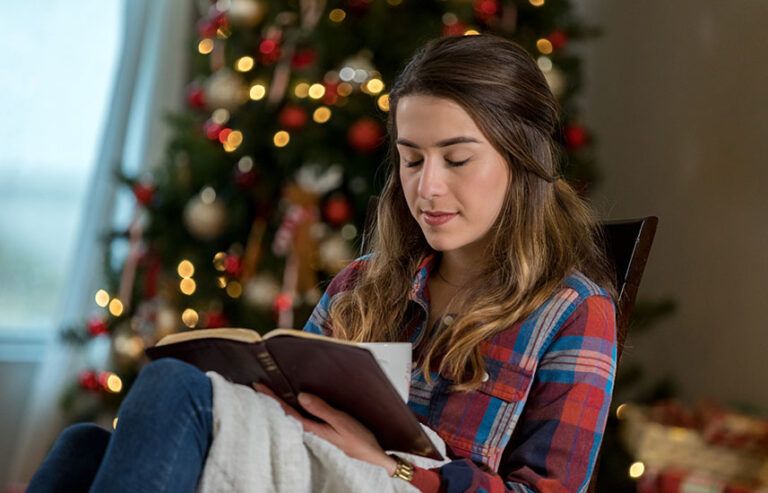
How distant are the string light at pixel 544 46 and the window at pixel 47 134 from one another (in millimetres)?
1440

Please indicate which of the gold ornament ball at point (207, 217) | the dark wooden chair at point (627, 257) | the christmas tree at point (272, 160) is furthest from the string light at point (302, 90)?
the dark wooden chair at point (627, 257)

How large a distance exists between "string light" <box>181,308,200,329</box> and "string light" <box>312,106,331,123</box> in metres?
0.63

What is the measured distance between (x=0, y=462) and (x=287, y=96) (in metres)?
1.56

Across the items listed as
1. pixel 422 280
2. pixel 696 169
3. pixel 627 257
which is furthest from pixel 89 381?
pixel 627 257

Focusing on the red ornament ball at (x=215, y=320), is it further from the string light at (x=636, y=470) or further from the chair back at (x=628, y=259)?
the chair back at (x=628, y=259)

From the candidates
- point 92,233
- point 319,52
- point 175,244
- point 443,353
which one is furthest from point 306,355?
point 92,233

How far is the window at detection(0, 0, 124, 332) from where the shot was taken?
3.28 meters

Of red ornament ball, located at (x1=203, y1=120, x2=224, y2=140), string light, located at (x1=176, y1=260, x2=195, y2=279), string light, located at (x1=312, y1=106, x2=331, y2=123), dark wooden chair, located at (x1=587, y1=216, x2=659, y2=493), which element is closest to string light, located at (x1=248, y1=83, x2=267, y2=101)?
red ornament ball, located at (x1=203, y1=120, x2=224, y2=140)

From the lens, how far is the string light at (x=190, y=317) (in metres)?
2.79

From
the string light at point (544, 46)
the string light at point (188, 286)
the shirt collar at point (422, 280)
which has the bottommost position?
the string light at point (188, 286)

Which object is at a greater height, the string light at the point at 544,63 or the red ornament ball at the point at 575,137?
the string light at the point at 544,63

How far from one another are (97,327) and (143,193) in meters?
0.40

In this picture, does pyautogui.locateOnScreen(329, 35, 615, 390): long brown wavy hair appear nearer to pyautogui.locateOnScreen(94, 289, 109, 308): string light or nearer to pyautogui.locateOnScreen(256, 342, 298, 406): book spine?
pyautogui.locateOnScreen(256, 342, 298, 406): book spine

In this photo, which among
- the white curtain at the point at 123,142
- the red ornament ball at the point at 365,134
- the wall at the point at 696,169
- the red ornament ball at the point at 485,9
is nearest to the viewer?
the wall at the point at 696,169
